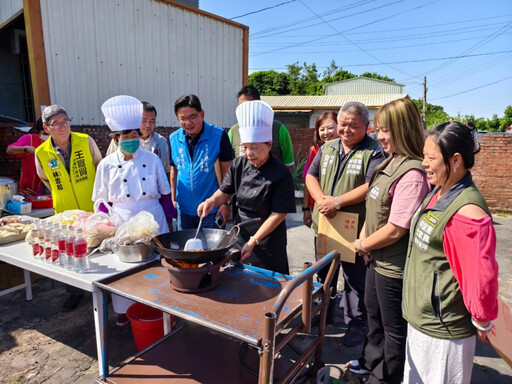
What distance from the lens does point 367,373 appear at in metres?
2.37

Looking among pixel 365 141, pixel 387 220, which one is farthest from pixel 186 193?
pixel 387 220

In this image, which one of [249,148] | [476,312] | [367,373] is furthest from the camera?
[367,373]

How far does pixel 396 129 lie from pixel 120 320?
9.04 feet

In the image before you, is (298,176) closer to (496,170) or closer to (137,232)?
(496,170)

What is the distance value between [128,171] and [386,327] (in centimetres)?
204

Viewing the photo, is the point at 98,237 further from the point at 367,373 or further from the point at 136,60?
the point at 136,60

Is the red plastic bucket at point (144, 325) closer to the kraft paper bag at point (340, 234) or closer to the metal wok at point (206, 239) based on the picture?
the metal wok at point (206, 239)

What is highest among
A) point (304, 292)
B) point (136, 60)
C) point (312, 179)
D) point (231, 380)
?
point (136, 60)

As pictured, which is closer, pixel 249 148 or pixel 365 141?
pixel 249 148

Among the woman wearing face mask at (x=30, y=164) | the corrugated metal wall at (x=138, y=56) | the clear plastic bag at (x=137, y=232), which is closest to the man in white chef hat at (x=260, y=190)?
the clear plastic bag at (x=137, y=232)

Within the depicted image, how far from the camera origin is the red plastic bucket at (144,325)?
8.16 feet

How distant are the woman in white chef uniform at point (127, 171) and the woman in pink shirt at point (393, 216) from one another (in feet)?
5.23

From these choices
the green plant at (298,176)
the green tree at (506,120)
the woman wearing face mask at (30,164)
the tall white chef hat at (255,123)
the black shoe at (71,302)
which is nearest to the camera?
the tall white chef hat at (255,123)

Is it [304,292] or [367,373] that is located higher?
[304,292]
